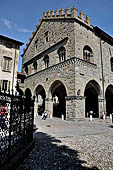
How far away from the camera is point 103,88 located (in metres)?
16.1

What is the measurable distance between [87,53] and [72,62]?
3361 mm

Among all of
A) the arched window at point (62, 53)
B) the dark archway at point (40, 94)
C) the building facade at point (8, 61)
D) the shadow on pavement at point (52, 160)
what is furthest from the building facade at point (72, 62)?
the shadow on pavement at point (52, 160)

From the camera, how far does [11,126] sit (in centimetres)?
308

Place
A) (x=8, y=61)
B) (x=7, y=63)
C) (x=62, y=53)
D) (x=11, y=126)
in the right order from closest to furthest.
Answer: (x=11, y=126)
(x=62, y=53)
(x=7, y=63)
(x=8, y=61)

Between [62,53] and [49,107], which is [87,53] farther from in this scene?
[49,107]

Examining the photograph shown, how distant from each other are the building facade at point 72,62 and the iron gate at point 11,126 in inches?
348

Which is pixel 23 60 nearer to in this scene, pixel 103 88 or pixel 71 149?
pixel 103 88

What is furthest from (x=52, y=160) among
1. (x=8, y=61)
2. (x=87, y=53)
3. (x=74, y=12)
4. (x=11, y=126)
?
(x=74, y=12)

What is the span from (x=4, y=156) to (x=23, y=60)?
24760 millimetres

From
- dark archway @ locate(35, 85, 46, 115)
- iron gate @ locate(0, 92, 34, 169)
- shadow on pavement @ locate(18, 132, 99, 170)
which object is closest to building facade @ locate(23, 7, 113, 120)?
dark archway @ locate(35, 85, 46, 115)

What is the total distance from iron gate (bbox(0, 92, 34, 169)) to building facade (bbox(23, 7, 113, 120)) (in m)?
8.83

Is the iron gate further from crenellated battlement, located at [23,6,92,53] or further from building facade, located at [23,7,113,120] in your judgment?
crenellated battlement, located at [23,6,92,53]

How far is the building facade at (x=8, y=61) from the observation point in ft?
52.1

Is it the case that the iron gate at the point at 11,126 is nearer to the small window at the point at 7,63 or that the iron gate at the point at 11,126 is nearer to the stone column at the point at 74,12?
the small window at the point at 7,63
